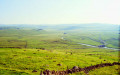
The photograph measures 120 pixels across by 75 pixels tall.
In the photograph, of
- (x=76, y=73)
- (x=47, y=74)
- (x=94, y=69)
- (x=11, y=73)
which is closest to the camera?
(x=47, y=74)

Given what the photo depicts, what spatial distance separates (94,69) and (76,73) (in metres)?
7.27

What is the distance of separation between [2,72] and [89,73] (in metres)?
25.0

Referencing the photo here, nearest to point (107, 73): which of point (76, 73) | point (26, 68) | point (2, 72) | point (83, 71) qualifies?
point (83, 71)

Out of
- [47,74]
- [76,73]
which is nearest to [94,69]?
[76,73]

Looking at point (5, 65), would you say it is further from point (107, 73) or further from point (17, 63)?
point (107, 73)

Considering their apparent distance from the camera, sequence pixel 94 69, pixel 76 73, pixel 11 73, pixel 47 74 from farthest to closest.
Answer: pixel 94 69 → pixel 76 73 → pixel 11 73 → pixel 47 74

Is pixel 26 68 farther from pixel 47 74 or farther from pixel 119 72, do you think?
pixel 119 72

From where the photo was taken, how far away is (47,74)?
2536 centimetres

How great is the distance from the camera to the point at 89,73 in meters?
30.2

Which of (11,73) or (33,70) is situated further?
(33,70)

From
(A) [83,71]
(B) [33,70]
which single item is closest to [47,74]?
(B) [33,70]

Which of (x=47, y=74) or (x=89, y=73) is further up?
(x=47, y=74)

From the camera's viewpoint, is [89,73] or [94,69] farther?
[94,69]

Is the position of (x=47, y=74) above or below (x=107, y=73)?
above
